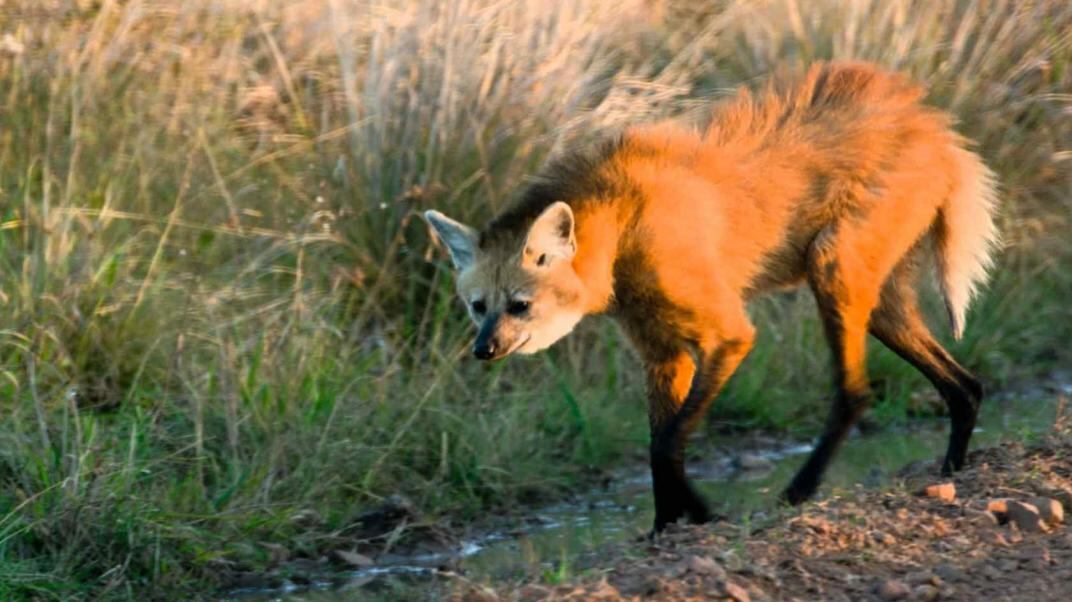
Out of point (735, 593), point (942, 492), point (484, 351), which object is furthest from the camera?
point (484, 351)

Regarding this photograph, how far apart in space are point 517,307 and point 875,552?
147 cm

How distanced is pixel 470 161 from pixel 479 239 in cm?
161

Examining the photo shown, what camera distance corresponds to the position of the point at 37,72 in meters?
6.84

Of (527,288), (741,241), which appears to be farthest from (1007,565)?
(527,288)

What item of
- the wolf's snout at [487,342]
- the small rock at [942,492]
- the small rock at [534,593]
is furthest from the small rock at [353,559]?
the small rock at [942,492]

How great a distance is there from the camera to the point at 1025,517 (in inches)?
177

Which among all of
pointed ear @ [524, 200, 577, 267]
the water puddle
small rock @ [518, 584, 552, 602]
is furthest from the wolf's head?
small rock @ [518, 584, 552, 602]

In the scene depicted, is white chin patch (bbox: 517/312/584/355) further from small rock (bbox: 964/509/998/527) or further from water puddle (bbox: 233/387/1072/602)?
small rock (bbox: 964/509/998/527)

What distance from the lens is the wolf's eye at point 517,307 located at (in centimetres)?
509

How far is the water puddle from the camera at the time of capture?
192 inches

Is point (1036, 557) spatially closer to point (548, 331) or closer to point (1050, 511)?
point (1050, 511)

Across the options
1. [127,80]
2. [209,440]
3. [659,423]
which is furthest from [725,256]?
[127,80]

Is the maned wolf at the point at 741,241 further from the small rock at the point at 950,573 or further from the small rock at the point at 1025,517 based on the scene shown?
the small rock at the point at 950,573

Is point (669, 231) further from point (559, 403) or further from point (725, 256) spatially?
point (559, 403)
